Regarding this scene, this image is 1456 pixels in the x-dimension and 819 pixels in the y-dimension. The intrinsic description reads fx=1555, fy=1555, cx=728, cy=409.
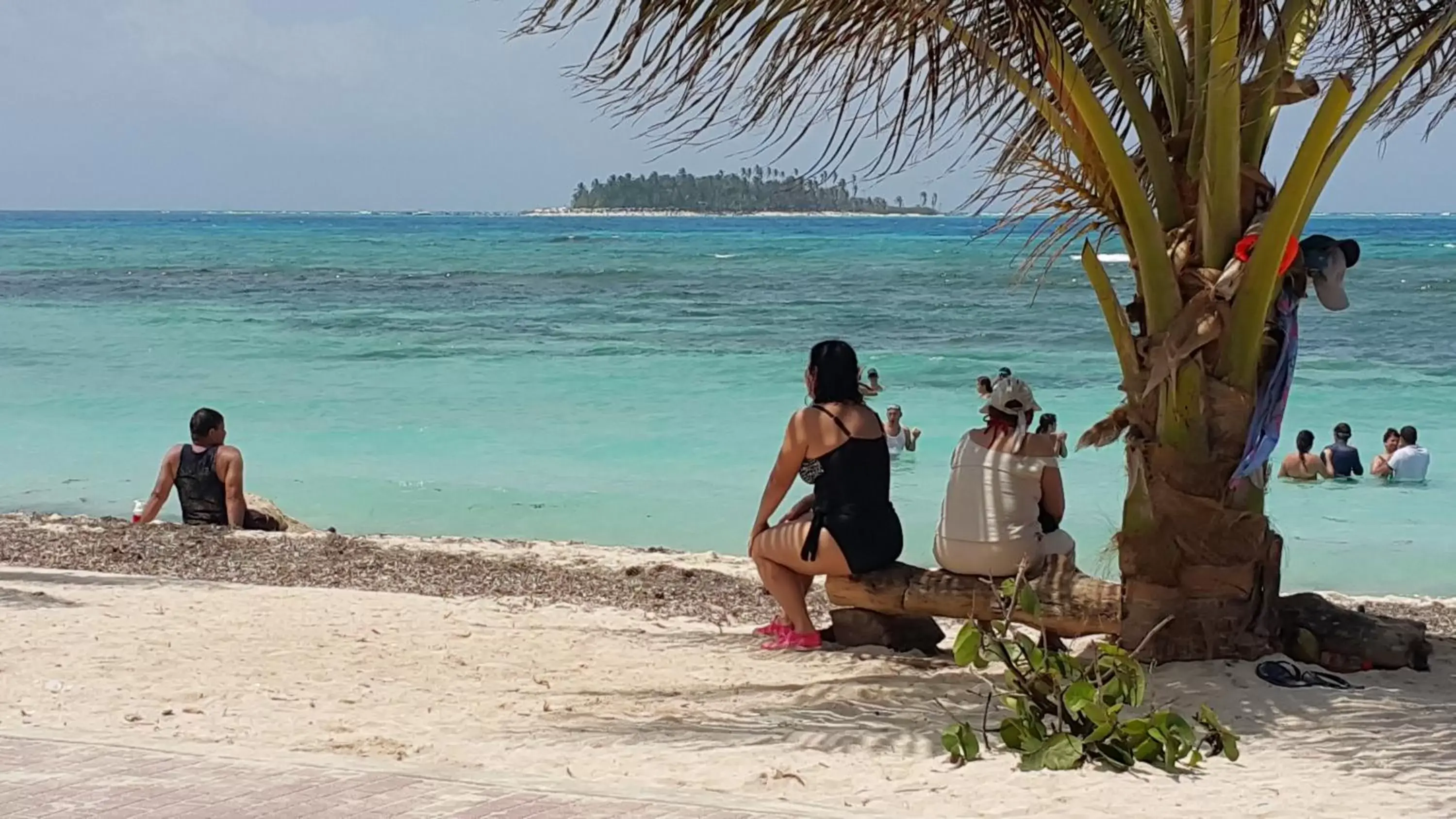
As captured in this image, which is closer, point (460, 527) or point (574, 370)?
point (460, 527)

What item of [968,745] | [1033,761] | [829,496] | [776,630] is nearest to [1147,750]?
[1033,761]

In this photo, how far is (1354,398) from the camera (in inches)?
743

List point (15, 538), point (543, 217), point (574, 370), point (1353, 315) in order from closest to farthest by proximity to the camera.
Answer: point (15, 538)
point (574, 370)
point (1353, 315)
point (543, 217)

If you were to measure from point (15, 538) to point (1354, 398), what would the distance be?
50.6ft

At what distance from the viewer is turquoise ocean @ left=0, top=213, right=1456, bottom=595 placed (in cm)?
1173

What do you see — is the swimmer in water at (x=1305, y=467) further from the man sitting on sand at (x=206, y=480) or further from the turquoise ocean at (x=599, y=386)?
the man sitting on sand at (x=206, y=480)

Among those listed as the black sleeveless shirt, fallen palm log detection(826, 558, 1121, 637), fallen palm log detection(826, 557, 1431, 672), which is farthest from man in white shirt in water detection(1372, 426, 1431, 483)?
the black sleeveless shirt

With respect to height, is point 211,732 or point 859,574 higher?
point 859,574

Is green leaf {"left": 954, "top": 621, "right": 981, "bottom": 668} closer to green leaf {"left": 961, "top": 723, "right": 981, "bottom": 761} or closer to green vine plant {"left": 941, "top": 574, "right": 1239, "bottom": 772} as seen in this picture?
green vine plant {"left": 941, "top": 574, "right": 1239, "bottom": 772}

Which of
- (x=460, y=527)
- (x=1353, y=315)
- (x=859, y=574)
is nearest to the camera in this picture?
(x=859, y=574)

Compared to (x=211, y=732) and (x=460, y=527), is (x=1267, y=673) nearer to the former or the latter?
(x=211, y=732)

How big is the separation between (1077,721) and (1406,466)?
31.0 feet

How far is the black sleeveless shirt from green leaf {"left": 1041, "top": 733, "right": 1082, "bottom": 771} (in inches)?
242

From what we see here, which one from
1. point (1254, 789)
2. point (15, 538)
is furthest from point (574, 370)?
point (1254, 789)
